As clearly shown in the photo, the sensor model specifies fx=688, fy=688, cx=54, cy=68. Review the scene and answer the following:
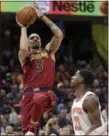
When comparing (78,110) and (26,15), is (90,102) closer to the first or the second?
(78,110)

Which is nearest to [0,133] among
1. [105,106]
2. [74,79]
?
[105,106]

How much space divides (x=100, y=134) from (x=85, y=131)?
5.66 ft

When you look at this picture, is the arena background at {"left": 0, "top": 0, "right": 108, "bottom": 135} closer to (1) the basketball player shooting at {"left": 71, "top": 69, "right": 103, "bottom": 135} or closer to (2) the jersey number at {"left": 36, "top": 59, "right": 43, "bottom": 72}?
(2) the jersey number at {"left": 36, "top": 59, "right": 43, "bottom": 72}

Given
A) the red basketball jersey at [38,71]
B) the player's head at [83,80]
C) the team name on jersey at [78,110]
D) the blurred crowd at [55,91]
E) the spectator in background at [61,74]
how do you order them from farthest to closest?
the spectator in background at [61,74], the blurred crowd at [55,91], the red basketball jersey at [38,71], the player's head at [83,80], the team name on jersey at [78,110]

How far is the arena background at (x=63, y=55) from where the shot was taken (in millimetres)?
16594

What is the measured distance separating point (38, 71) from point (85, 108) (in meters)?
1.09

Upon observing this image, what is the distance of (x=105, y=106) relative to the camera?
1805 centimetres

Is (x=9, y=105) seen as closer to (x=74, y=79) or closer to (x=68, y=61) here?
(x=68, y=61)

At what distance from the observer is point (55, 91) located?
1869 centimetres

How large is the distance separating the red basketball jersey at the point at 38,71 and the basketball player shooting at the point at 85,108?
402 mm

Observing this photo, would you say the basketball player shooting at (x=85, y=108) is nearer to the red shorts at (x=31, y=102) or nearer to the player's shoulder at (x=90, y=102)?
the player's shoulder at (x=90, y=102)

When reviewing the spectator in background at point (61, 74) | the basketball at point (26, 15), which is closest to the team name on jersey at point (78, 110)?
the basketball at point (26, 15)

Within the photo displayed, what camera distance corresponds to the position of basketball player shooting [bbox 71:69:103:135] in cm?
836

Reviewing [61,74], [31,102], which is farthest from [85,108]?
[61,74]
